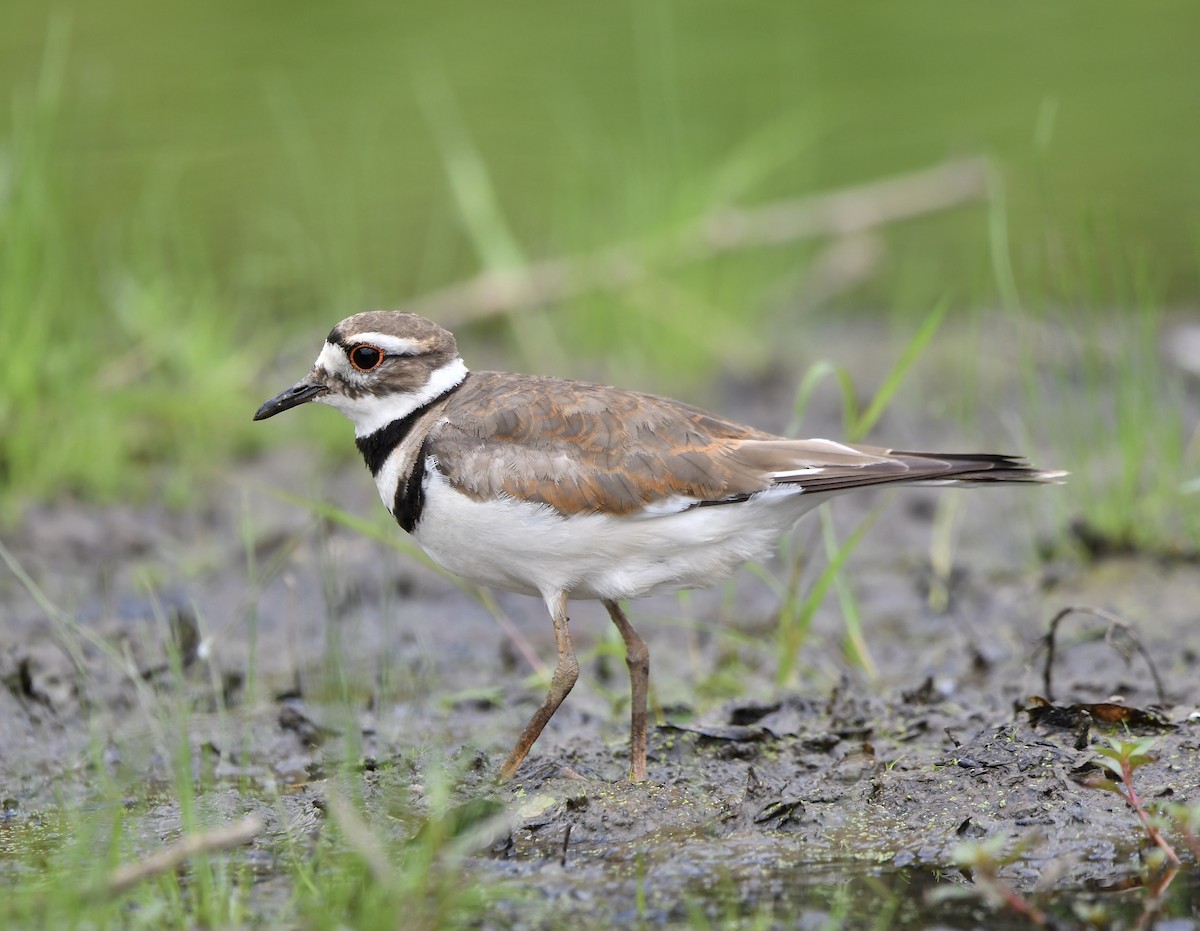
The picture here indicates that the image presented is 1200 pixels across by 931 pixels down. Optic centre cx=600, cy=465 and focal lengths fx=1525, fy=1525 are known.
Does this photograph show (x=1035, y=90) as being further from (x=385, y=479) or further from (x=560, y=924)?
(x=560, y=924)

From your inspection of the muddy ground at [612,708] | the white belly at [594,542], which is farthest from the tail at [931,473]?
the muddy ground at [612,708]

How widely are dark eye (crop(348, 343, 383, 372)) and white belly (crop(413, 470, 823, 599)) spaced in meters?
0.59

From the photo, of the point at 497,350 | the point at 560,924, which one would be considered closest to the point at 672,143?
the point at 497,350

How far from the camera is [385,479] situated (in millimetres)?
5273

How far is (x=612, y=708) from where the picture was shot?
6211 millimetres

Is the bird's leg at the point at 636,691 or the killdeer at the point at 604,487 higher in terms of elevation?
the killdeer at the point at 604,487

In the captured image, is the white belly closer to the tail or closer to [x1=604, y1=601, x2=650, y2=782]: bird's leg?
the tail

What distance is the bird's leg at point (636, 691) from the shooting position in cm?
501

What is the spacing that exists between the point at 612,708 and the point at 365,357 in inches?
71.9

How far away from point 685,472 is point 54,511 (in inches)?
161

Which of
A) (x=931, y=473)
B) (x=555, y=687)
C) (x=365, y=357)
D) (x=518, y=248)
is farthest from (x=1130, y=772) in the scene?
(x=518, y=248)

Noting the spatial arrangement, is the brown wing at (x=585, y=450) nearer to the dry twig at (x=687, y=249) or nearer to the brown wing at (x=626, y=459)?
the brown wing at (x=626, y=459)

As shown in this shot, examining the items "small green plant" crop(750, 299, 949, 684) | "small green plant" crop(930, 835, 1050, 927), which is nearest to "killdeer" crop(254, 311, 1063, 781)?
"small green plant" crop(750, 299, 949, 684)

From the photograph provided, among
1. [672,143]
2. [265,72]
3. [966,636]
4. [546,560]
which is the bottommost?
[966,636]
